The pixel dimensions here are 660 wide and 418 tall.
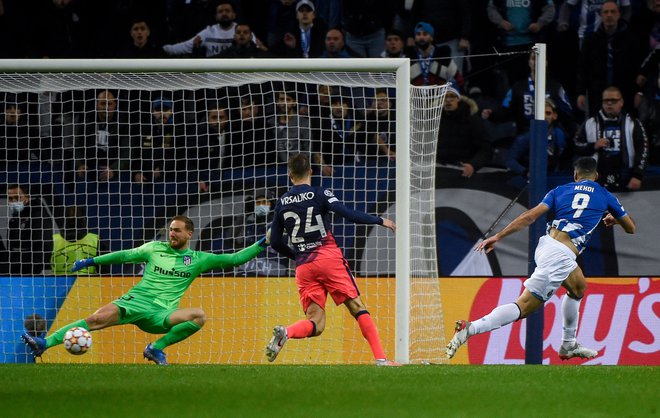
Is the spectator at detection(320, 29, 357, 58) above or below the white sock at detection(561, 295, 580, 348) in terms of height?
above

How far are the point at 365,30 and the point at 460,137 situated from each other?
2548 millimetres

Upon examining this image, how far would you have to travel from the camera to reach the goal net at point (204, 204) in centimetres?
1291

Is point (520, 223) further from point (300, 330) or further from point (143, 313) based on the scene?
point (143, 313)

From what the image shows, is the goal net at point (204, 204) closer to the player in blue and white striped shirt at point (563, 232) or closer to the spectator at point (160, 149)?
the spectator at point (160, 149)

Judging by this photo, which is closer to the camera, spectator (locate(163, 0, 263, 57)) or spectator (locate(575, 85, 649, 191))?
spectator (locate(575, 85, 649, 191))

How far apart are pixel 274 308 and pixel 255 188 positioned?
1418 mm

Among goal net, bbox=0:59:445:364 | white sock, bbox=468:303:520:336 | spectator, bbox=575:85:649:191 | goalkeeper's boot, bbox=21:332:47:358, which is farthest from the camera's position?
spectator, bbox=575:85:649:191

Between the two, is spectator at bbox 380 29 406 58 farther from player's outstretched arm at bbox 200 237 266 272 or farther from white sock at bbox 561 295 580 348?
white sock at bbox 561 295 580 348

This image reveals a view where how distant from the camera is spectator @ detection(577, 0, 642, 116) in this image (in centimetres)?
1562

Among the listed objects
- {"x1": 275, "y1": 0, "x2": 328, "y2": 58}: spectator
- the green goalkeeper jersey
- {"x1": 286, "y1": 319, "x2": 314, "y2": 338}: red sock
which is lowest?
{"x1": 286, "y1": 319, "x2": 314, "y2": 338}: red sock

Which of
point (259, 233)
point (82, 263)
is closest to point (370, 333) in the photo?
point (82, 263)

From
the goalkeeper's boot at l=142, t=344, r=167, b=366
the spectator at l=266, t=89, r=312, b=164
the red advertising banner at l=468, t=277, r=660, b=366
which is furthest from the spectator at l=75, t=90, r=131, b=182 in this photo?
the red advertising banner at l=468, t=277, r=660, b=366

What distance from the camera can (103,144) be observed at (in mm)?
13844

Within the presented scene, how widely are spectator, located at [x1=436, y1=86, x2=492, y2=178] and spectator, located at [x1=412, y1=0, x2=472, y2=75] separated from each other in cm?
176
